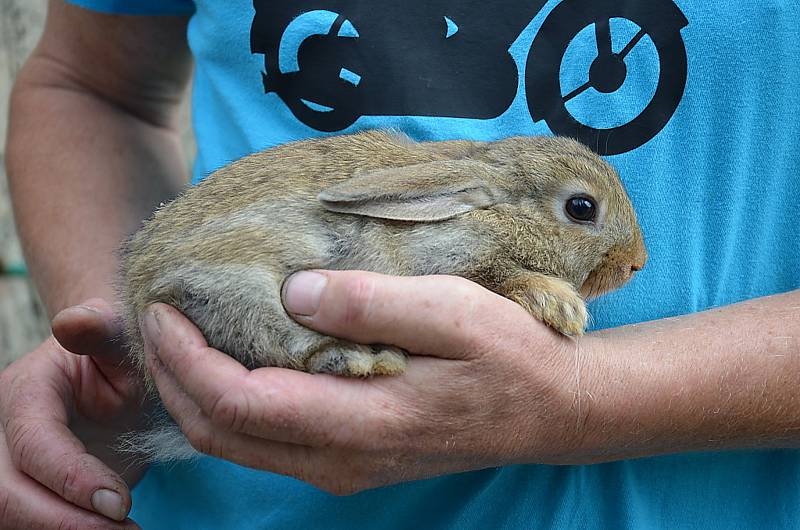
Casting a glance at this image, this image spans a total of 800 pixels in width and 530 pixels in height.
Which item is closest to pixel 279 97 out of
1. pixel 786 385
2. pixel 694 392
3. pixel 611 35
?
pixel 611 35

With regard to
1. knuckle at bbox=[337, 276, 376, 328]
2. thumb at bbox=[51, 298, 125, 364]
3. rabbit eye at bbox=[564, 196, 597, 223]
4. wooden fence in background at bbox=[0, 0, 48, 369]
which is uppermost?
rabbit eye at bbox=[564, 196, 597, 223]

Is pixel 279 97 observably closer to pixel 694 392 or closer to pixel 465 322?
pixel 465 322

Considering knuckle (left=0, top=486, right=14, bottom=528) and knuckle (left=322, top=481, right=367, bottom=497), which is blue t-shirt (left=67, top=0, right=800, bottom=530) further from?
knuckle (left=0, top=486, right=14, bottom=528)

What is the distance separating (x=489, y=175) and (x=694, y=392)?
67 cm

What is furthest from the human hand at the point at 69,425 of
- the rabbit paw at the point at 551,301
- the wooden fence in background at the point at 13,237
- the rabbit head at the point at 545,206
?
the wooden fence in background at the point at 13,237

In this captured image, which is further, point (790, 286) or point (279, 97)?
point (279, 97)

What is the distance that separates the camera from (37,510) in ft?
6.57

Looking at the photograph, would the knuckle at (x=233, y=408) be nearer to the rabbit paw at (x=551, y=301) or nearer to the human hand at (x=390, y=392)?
the human hand at (x=390, y=392)

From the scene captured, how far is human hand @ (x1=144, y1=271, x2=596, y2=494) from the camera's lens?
1622 mm

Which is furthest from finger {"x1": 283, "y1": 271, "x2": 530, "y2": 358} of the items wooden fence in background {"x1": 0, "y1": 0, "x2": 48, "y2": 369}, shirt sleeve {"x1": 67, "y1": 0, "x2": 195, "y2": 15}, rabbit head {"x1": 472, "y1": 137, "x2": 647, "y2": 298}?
wooden fence in background {"x1": 0, "y1": 0, "x2": 48, "y2": 369}

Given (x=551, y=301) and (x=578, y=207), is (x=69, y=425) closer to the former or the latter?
(x=551, y=301)

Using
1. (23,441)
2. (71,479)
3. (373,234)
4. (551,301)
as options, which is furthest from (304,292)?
(23,441)

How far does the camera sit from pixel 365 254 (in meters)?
1.83

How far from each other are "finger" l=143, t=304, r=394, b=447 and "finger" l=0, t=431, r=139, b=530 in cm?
54
